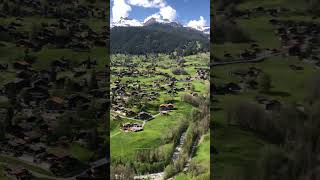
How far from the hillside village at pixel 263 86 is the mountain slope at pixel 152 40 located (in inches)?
65.8

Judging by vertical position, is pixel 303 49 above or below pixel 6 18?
below

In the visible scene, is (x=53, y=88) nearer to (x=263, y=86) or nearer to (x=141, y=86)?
(x=141, y=86)

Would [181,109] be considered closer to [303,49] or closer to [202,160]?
[202,160]

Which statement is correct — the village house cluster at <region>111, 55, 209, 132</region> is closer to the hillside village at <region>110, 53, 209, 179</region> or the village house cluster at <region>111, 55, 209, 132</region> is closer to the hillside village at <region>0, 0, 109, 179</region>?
the hillside village at <region>110, 53, 209, 179</region>

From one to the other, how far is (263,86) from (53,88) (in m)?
2.85

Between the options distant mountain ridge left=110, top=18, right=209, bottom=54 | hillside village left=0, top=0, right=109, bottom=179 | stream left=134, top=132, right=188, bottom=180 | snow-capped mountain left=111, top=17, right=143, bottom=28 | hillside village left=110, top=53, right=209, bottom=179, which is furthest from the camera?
snow-capped mountain left=111, top=17, right=143, bottom=28

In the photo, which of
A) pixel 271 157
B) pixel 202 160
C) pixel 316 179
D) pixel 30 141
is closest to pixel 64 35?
pixel 30 141

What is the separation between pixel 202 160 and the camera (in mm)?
6777

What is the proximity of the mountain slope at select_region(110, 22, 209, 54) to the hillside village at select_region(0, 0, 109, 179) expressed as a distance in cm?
148

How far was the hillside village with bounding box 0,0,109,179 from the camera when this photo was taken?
6.08m

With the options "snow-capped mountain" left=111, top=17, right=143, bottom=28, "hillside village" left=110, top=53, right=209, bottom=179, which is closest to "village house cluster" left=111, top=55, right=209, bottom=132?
"hillside village" left=110, top=53, right=209, bottom=179

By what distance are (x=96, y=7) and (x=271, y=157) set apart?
3139 mm

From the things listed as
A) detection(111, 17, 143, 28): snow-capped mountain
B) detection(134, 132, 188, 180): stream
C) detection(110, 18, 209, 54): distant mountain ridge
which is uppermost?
detection(111, 17, 143, 28): snow-capped mountain

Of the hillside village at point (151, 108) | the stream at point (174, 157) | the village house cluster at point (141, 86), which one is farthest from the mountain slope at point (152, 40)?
the stream at point (174, 157)
